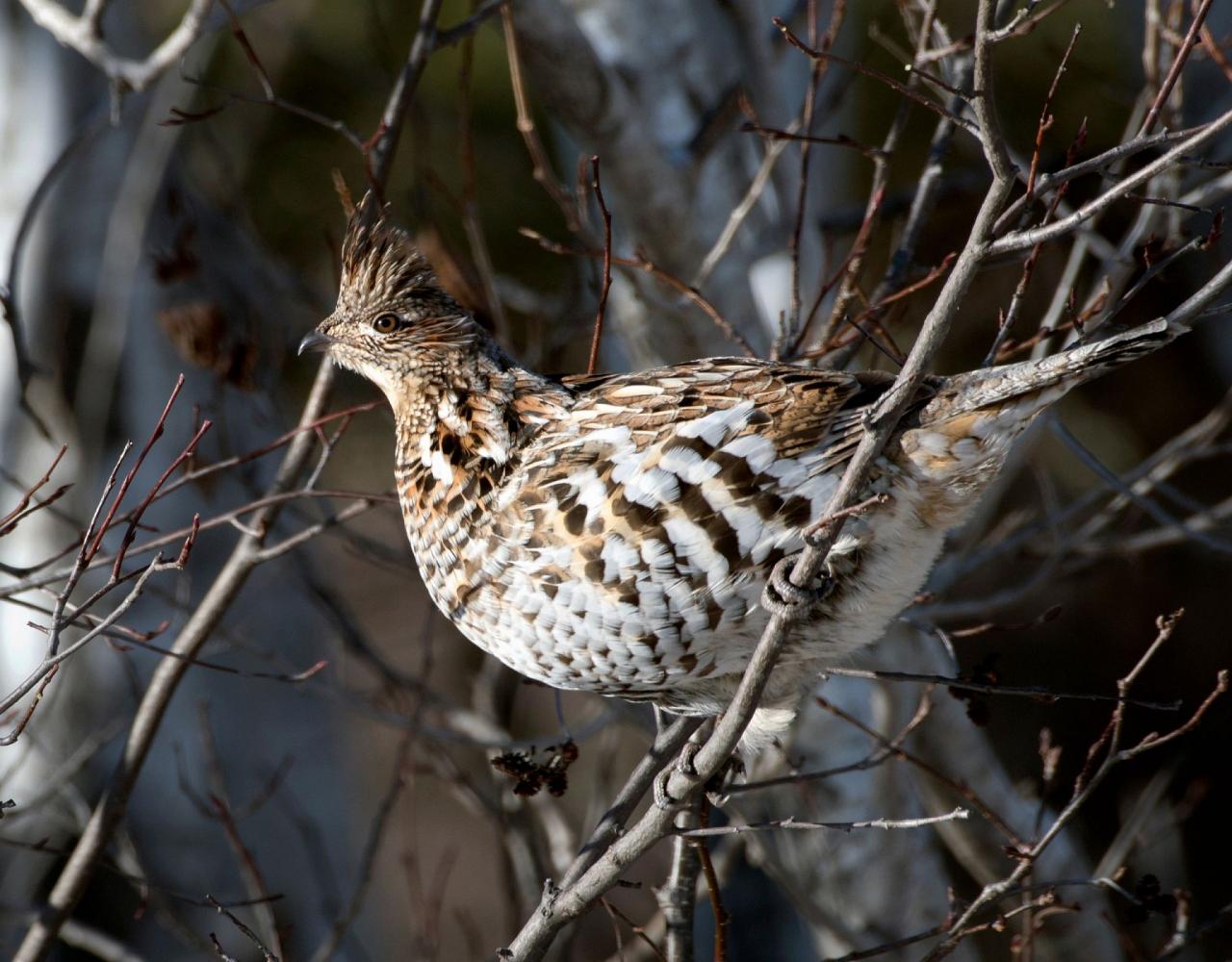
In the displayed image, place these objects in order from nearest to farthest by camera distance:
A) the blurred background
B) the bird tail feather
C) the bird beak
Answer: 1. the bird tail feather
2. the bird beak
3. the blurred background

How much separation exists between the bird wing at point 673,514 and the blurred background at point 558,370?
522 mm

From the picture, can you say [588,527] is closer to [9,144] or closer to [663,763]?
[663,763]

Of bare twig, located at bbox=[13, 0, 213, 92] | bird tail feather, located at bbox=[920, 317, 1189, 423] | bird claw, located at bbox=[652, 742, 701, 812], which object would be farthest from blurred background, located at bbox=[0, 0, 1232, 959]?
bird tail feather, located at bbox=[920, 317, 1189, 423]

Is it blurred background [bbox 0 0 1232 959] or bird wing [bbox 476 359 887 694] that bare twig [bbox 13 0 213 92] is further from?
bird wing [bbox 476 359 887 694]

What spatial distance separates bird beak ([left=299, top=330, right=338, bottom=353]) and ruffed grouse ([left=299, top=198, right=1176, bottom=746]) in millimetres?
419

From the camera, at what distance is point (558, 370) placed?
209 inches

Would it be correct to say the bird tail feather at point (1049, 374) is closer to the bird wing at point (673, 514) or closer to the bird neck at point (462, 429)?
the bird wing at point (673, 514)

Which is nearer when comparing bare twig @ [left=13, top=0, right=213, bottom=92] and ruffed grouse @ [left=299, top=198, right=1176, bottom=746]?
bare twig @ [left=13, top=0, right=213, bottom=92]

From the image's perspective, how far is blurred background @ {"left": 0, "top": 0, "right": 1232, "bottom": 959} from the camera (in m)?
3.49

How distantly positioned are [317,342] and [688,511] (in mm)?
1072

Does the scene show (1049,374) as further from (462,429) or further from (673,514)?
(462,429)

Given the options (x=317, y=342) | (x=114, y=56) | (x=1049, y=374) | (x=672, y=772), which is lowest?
(x=672, y=772)

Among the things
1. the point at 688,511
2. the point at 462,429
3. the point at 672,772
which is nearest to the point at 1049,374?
the point at 688,511

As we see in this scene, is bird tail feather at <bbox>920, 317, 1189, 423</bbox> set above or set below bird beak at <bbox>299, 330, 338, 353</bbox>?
below
